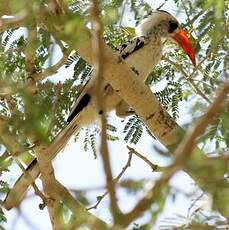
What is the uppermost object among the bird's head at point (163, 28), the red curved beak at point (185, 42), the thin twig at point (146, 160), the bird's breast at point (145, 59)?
the bird's head at point (163, 28)

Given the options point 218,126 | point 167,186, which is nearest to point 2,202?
point 218,126

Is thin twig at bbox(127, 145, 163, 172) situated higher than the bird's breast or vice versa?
the bird's breast

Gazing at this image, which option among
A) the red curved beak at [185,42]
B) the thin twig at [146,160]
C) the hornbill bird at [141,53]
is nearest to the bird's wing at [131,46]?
the hornbill bird at [141,53]

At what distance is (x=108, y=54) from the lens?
3.15 metres

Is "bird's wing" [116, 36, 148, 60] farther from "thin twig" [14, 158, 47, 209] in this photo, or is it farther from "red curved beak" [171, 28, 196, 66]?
"thin twig" [14, 158, 47, 209]

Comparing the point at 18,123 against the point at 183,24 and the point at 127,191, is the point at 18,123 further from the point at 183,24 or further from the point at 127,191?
the point at 183,24

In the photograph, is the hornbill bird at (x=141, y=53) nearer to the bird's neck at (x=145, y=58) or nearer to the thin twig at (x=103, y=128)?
the bird's neck at (x=145, y=58)

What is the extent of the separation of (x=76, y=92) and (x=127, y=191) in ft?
7.10

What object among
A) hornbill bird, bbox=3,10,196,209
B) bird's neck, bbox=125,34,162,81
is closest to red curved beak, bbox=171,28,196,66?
hornbill bird, bbox=3,10,196,209

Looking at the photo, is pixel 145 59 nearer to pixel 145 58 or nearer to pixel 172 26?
pixel 145 58

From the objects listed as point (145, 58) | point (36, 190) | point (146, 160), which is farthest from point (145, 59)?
point (36, 190)

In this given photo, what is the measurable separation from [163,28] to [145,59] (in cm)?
63

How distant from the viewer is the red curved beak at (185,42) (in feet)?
14.1

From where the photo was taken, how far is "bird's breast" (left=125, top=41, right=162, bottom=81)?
441 cm
